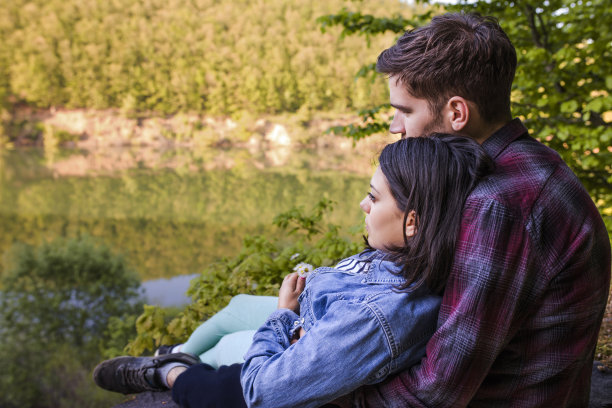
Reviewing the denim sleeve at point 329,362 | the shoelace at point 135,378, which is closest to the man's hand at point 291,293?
the denim sleeve at point 329,362

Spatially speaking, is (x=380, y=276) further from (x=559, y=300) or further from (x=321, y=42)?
(x=321, y=42)

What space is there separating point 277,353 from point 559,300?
2.01 ft

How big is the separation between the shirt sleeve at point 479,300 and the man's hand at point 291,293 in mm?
441

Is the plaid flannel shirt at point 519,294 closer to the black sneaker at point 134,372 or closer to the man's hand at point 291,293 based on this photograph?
the man's hand at point 291,293

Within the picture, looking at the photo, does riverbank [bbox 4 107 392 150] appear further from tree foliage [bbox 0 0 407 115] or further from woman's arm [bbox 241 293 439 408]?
woman's arm [bbox 241 293 439 408]

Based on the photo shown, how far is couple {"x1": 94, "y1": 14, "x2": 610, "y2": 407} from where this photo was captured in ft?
3.18

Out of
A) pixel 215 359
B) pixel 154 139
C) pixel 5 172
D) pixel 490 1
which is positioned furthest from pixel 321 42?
pixel 215 359

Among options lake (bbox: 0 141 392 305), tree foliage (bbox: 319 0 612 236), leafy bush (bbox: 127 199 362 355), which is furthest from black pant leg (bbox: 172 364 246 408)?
lake (bbox: 0 141 392 305)

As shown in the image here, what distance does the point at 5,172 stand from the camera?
41500mm

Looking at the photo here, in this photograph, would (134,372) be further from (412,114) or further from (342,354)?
Answer: (412,114)

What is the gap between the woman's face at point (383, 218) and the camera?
1.13 meters

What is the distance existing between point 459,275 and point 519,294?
0.12 metres

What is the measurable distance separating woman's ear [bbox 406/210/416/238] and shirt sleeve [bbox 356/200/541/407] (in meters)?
0.12

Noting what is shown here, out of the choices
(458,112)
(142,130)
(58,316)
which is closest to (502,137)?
(458,112)
